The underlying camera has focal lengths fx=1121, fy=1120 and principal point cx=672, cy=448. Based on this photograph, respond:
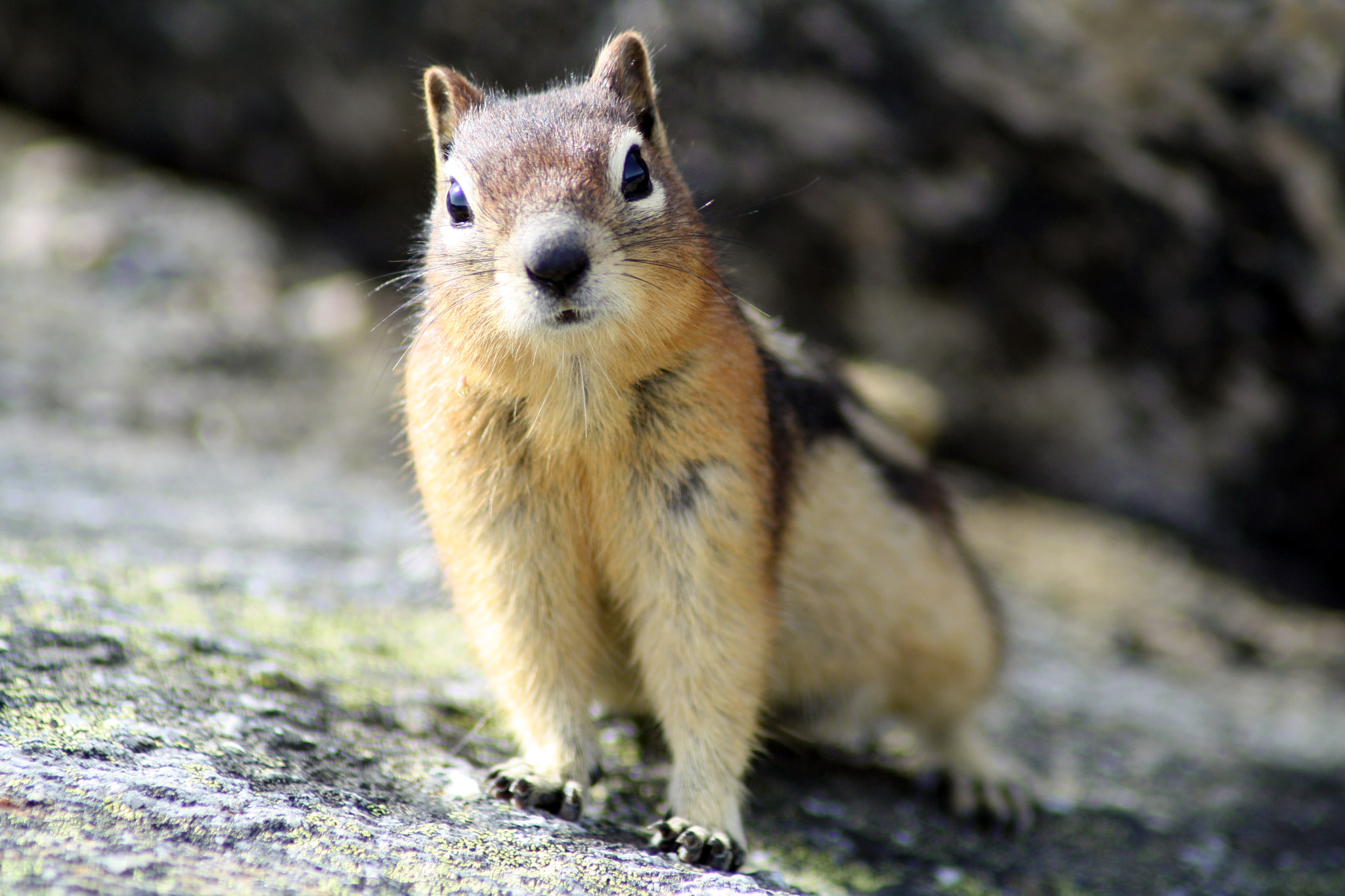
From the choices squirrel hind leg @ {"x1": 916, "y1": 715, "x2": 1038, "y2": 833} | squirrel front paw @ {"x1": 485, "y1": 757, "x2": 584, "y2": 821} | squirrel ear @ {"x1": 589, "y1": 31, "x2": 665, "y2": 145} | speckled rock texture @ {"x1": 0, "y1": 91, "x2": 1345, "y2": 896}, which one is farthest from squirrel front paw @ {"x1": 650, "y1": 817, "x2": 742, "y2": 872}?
squirrel ear @ {"x1": 589, "y1": 31, "x2": 665, "y2": 145}

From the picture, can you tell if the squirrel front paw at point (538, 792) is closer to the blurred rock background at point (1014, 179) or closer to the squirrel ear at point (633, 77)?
the squirrel ear at point (633, 77)

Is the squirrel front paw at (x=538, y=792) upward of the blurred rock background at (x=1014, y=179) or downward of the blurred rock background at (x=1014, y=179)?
downward

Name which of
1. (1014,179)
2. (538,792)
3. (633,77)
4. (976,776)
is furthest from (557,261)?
(1014,179)

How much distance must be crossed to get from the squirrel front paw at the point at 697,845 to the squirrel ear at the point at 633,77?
2.35 meters

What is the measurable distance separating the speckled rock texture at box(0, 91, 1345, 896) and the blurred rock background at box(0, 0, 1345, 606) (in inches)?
22.4

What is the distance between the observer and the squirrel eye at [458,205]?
3623 mm

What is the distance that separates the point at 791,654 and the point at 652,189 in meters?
2.04

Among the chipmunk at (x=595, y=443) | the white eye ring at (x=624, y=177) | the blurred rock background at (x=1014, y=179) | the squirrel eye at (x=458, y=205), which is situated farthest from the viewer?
the blurred rock background at (x=1014, y=179)

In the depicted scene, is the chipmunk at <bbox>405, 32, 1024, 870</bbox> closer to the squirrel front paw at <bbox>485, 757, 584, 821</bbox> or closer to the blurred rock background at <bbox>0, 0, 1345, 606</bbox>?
the squirrel front paw at <bbox>485, 757, 584, 821</bbox>

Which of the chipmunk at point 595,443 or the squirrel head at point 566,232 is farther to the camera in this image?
the chipmunk at point 595,443

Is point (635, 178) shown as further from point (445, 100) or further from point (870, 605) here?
point (870, 605)

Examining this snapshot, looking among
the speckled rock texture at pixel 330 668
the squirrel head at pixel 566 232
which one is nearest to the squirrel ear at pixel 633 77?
the squirrel head at pixel 566 232

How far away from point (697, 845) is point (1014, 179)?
19.1 ft

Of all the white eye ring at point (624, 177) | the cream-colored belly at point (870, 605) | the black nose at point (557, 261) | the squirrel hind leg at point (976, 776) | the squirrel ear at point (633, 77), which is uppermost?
the squirrel ear at point (633, 77)
